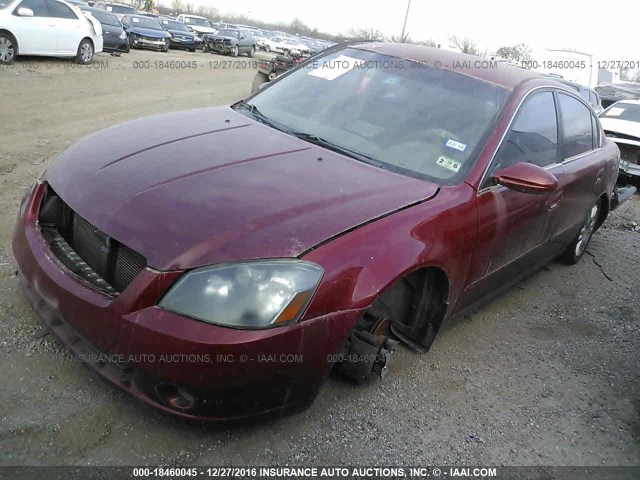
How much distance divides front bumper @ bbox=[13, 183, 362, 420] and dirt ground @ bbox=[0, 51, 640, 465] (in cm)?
18

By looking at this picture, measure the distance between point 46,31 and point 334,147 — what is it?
38.8 feet

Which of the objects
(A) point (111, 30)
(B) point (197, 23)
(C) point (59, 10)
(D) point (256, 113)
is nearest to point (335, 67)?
(D) point (256, 113)

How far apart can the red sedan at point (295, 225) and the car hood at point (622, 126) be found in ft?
20.9

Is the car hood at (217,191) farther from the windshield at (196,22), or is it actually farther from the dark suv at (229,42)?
the windshield at (196,22)

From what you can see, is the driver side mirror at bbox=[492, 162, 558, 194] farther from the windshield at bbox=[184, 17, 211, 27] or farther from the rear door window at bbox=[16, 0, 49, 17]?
the windshield at bbox=[184, 17, 211, 27]

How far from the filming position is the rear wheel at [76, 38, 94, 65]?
13492 mm

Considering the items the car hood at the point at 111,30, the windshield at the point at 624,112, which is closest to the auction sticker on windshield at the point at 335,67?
the windshield at the point at 624,112

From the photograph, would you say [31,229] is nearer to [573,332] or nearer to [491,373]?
[491,373]

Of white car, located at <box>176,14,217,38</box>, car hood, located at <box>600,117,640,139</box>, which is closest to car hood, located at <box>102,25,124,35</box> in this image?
car hood, located at <box>600,117,640,139</box>

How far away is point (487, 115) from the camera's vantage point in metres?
3.16

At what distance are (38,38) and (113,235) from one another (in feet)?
39.7

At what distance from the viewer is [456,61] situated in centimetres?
363

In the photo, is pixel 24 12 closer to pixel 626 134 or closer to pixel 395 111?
pixel 395 111

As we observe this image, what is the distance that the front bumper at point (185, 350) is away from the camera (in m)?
2.02
